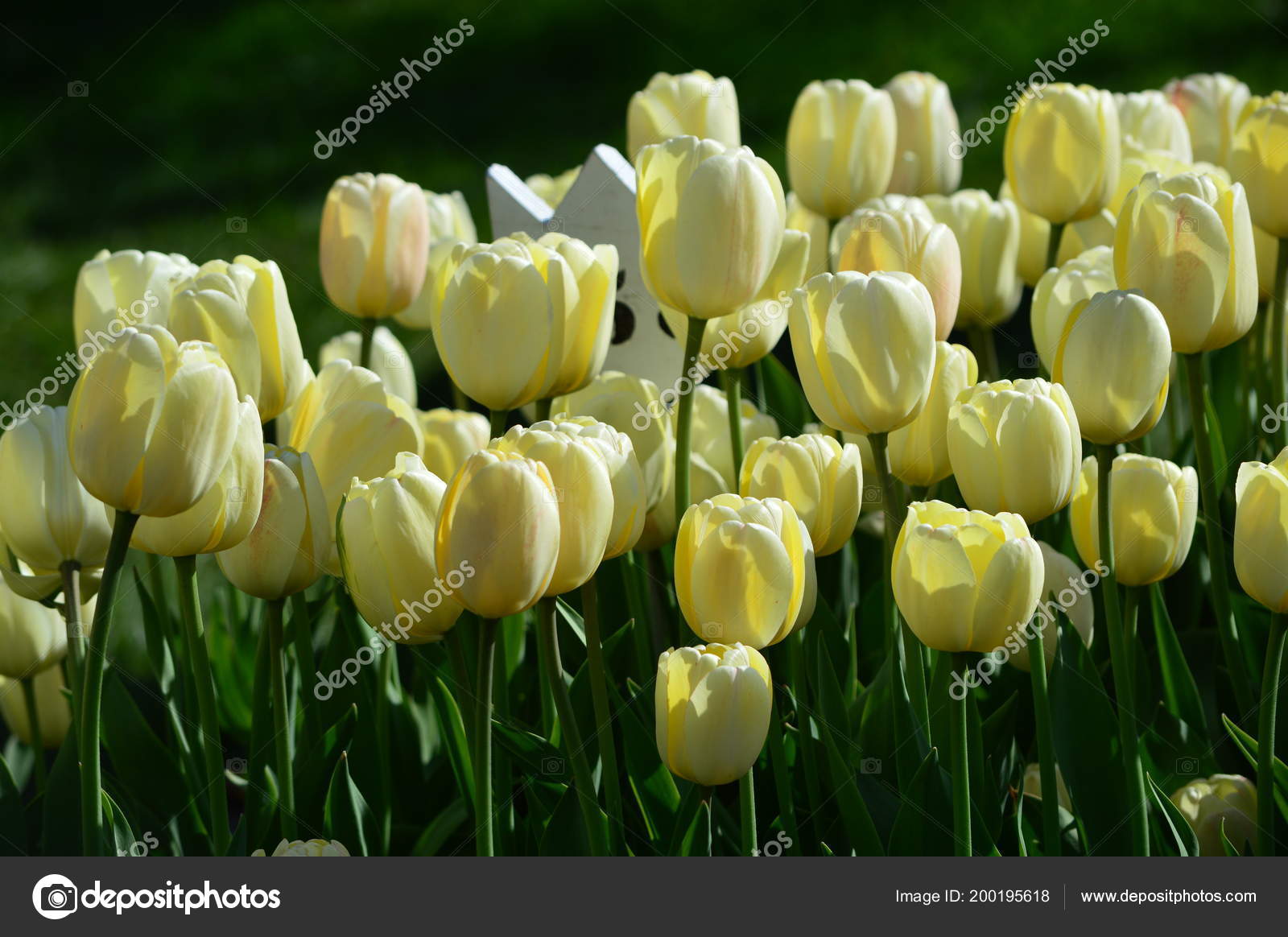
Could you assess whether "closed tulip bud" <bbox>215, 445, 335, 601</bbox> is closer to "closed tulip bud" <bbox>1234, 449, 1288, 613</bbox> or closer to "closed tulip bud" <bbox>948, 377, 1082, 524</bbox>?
"closed tulip bud" <bbox>948, 377, 1082, 524</bbox>

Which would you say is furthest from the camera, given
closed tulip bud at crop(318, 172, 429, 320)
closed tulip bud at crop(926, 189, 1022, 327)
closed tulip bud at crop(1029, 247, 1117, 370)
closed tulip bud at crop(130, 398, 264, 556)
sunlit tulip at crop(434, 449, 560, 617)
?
closed tulip bud at crop(926, 189, 1022, 327)

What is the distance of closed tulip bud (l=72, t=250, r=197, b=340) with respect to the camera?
1225 millimetres

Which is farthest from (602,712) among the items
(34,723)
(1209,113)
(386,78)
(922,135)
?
(386,78)

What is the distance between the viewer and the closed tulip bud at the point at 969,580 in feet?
2.74

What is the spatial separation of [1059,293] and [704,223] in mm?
353

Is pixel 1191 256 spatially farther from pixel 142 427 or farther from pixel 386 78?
pixel 386 78

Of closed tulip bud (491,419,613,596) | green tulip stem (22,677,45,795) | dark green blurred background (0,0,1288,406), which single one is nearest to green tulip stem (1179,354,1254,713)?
closed tulip bud (491,419,613,596)

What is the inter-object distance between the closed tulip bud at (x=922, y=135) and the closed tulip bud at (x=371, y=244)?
705mm

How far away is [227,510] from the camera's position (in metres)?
0.89

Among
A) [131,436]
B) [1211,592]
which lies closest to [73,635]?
[131,436]

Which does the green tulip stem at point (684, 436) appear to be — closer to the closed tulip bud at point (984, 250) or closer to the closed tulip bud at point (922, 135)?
the closed tulip bud at point (984, 250)

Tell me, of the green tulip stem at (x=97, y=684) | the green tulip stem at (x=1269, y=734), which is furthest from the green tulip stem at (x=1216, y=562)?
the green tulip stem at (x=97, y=684)

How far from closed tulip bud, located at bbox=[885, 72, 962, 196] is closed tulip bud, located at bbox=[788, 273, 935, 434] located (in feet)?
2.79
